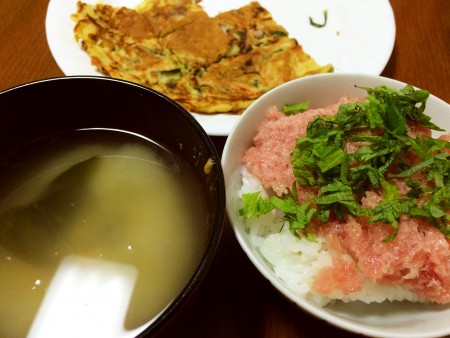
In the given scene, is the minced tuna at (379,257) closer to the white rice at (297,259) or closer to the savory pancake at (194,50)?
the white rice at (297,259)

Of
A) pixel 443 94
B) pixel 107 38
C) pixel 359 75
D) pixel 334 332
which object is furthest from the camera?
pixel 107 38

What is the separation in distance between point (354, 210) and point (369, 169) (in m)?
0.11

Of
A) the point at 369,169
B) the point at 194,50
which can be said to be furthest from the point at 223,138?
the point at 369,169

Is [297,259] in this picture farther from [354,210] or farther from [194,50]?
[194,50]

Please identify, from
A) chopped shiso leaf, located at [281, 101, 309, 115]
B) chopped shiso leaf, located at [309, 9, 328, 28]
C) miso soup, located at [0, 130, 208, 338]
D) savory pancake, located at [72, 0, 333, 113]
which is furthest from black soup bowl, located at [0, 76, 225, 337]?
chopped shiso leaf, located at [309, 9, 328, 28]

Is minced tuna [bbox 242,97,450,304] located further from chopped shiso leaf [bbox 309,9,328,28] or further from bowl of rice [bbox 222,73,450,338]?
chopped shiso leaf [bbox 309,9,328,28]

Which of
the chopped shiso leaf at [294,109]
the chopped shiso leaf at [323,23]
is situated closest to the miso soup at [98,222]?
the chopped shiso leaf at [294,109]

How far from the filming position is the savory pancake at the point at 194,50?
171 centimetres

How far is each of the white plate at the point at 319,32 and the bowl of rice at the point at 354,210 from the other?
0.40 meters

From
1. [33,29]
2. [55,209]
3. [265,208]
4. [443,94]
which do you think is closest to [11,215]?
[55,209]

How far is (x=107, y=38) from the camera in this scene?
185 cm

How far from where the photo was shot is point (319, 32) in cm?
192

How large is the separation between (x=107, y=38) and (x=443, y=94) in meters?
1.43

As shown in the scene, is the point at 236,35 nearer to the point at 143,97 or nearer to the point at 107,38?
the point at 107,38
